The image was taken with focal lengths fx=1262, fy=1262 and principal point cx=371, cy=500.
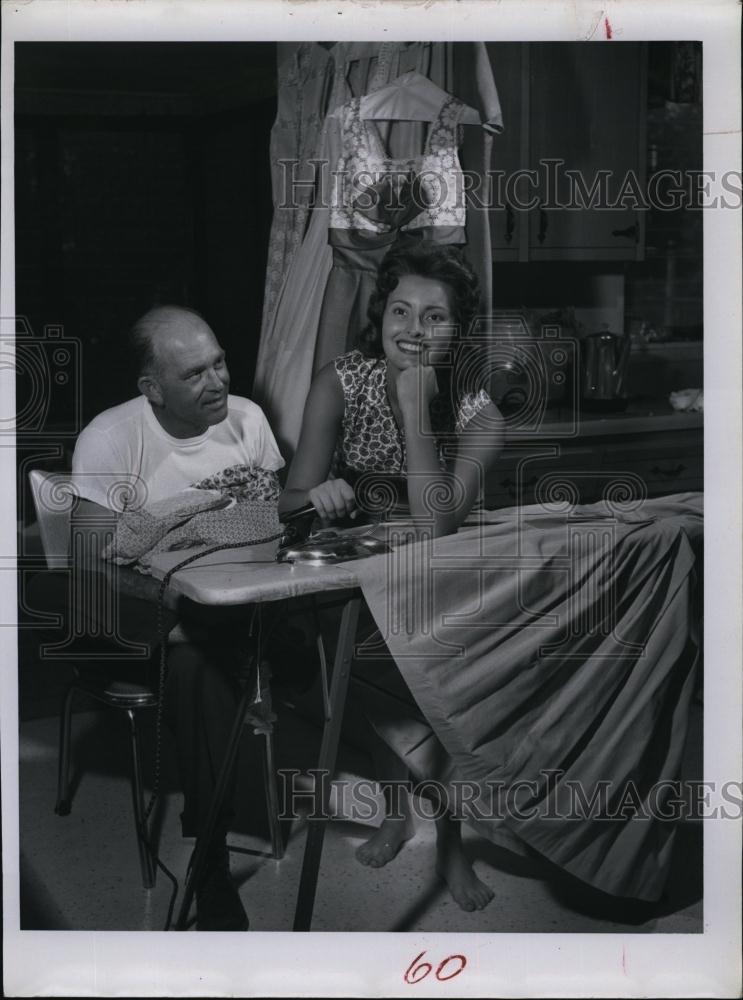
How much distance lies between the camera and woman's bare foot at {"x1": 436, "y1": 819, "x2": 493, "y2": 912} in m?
3.02

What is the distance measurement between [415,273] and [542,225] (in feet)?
1.43

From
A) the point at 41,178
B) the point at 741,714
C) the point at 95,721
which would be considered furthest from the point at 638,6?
the point at 95,721

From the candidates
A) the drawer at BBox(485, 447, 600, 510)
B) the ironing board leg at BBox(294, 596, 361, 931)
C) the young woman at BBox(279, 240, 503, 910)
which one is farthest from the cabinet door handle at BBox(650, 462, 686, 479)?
the ironing board leg at BBox(294, 596, 361, 931)

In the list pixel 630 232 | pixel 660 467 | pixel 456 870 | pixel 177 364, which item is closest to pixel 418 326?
pixel 177 364

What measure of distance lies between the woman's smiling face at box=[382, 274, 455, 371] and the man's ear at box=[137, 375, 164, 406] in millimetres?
548

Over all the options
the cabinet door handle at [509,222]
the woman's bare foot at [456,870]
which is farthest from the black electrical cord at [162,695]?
the cabinet door handle at [509,222]

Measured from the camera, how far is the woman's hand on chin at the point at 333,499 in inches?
117

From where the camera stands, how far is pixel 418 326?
3012mm

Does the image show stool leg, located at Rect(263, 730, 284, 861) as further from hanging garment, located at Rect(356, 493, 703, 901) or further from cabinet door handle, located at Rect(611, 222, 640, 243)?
cabinet door handle, located at Rect(611, 222, 640, 243)

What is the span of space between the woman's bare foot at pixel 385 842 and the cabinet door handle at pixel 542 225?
1.54 meters

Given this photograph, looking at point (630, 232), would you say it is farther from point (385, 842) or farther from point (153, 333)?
point (385, 842)

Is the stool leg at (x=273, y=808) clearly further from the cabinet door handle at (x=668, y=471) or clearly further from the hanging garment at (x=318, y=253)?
the cabinet door handle at (x=668, y=471)

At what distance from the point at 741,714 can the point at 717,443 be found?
608 millimetres

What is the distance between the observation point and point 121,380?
9.54 feet
